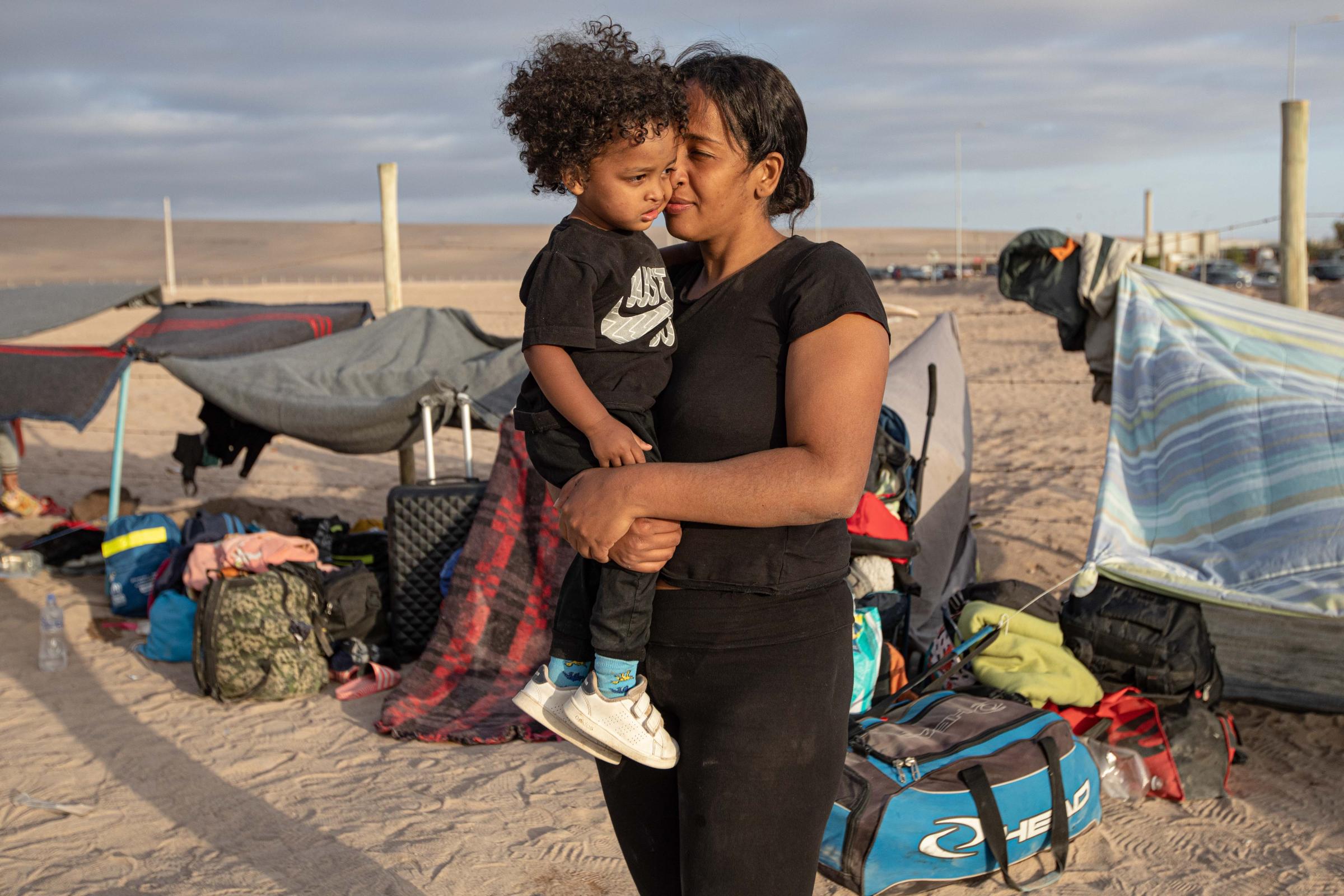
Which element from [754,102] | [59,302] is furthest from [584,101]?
[59,302]

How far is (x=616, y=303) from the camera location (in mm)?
1705

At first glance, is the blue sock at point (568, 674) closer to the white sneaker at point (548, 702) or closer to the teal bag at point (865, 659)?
the white sneaker at point (548, 702)

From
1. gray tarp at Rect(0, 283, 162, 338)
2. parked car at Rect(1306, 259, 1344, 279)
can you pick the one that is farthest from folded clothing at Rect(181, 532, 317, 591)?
parked car at Rect(1306, 259, 1344, 279)

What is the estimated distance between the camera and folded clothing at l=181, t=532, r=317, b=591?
549 centimetres

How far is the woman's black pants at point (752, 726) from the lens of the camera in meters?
1.55

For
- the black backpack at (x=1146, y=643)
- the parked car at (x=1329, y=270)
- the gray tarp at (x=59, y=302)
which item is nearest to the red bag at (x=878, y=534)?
the black backpack at (x=1146, y=643)

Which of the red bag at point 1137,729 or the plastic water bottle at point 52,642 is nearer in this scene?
the red bag at point 1137,729

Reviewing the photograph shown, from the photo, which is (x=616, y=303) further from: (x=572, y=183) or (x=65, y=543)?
(x=65, y=543)

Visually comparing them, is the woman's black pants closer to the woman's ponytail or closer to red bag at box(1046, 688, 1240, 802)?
the woman's ponytail

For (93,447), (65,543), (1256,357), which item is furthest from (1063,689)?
(93,447)

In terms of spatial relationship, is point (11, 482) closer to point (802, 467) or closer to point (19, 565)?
point (19, 565)

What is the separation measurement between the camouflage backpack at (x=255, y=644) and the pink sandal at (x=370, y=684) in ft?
0.55

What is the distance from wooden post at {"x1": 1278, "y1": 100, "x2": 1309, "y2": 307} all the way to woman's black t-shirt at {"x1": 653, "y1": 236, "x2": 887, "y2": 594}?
5864 millimetres

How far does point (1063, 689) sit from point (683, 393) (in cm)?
296
